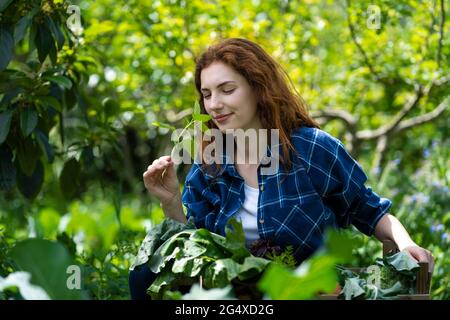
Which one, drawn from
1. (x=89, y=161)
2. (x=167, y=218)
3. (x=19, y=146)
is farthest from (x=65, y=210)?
(x=167, y=218)

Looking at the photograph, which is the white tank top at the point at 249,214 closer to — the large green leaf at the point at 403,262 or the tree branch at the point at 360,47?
the large green leaf at the point at 403,262

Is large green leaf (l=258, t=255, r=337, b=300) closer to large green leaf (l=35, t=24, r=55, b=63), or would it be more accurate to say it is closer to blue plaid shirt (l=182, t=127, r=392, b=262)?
blue plaid shirt (l=182, t=127, r=392, b=262)

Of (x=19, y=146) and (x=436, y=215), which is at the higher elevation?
(x=19, y=146)

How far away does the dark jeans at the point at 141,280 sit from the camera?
2.35 metres

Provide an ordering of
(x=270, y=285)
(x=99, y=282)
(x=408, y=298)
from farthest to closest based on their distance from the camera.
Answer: (x=99, y=282), (x=408, y=298), (x=270, y=285)

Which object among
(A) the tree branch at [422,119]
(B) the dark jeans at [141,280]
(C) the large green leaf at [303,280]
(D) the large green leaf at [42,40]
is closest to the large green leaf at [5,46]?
(D) the large green leaf at [42,40]

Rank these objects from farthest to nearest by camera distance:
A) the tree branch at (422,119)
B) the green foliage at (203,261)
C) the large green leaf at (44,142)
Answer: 1. the tree branch at (422,119)
2. the large green leaf at (44,142)
3. the green foliage at (203,261)

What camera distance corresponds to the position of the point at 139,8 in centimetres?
449

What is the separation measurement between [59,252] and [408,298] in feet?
3.04

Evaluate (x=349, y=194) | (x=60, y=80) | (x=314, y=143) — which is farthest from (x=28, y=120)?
(x=349, y=194)

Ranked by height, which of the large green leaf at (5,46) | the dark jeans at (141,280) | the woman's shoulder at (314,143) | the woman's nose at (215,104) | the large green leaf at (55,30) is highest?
the large green leaf at (55,30)

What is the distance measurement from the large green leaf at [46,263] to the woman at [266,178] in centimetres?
78

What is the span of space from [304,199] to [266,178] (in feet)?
0.51

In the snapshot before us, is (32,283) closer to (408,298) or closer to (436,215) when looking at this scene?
(408,298)
